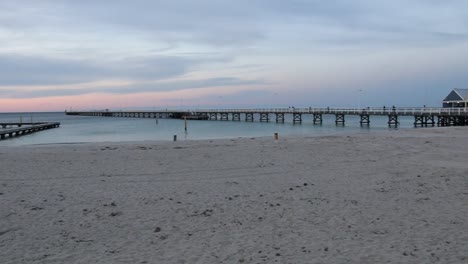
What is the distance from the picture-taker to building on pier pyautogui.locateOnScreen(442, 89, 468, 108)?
2089 inches

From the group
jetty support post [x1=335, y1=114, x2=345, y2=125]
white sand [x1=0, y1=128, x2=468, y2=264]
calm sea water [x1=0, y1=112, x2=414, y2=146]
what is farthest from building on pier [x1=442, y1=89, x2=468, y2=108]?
white sand [x1=0, y1=128, x2=468, y2=264]

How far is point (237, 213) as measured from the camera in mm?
6855

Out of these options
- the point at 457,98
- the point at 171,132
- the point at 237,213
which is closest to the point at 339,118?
the point at 457,98

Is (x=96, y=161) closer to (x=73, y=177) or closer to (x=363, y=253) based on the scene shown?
(x=73, y=177)

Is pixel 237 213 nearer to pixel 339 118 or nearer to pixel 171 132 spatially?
pixel 171 132

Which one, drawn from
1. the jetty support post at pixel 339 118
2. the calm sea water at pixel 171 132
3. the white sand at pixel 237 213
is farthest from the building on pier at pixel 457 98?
the white sand at pixel 237 213

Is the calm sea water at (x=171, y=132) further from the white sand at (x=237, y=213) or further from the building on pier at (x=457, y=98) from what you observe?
the white sand at (x=237, y=213)

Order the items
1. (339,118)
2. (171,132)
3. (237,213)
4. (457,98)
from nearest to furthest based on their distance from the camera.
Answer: (237,213) < (171,132) < (457,98) < (339,118)

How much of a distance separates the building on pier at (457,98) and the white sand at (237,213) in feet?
154

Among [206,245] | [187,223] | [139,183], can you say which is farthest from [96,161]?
[206,245]

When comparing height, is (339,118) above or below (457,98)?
below

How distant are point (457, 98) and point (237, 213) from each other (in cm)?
5649

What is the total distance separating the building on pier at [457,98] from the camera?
53.1 meters

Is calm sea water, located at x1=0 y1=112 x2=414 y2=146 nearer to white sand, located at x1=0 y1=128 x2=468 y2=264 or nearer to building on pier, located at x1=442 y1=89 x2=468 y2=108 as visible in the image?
building on pier, located at x1=442 y1=89 x2=468 y2=108
